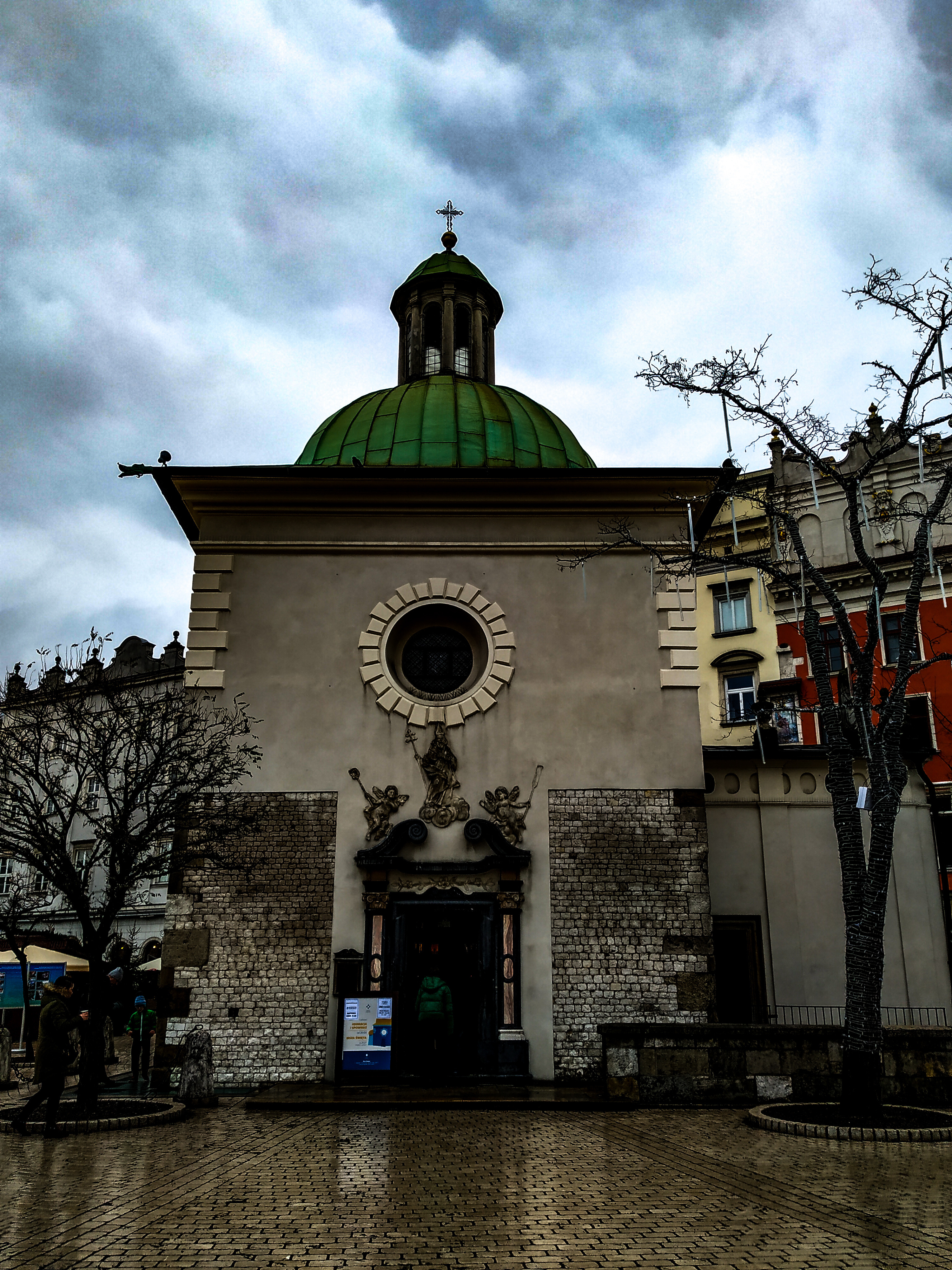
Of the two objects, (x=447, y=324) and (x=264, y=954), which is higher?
(x=447, y=324)

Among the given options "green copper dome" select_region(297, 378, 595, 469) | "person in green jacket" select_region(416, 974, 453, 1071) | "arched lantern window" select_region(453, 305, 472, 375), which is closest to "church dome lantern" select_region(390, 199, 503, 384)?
"arched lantern window" select_region(453, 305, 472, 375)

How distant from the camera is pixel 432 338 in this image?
22219 mm

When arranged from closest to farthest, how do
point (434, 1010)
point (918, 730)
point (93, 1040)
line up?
point (93, 1040) < point (434, 1010) < point (918, 730)

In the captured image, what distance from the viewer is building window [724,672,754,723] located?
3022cm

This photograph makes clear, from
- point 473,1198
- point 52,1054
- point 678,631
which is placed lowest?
point 473,1198

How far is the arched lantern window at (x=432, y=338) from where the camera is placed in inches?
861

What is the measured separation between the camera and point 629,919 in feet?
48.6

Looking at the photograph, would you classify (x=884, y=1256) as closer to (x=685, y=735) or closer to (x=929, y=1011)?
(x=685, y=735)

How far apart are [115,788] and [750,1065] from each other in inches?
345

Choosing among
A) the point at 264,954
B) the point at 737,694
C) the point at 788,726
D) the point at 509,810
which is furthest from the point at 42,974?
the point at 788,726

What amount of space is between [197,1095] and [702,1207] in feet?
24.9

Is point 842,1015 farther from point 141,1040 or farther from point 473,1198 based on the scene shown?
point 141,1040

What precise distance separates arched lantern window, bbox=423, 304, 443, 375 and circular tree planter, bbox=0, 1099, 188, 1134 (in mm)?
14662

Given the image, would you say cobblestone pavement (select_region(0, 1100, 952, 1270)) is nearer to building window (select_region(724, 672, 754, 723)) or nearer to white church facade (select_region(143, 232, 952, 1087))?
white church facade (select_region(143, 232, 952, 1087))
